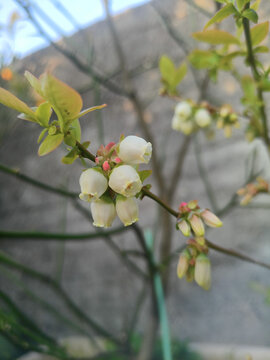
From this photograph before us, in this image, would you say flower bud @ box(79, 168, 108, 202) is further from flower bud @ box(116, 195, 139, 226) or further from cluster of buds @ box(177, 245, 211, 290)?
cluster of buds @ box(177, 245, 211, 290)

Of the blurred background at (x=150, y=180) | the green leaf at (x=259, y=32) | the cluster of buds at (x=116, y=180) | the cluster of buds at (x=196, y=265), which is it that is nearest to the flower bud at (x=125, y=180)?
the cluster of buds at (x=116, y=180)

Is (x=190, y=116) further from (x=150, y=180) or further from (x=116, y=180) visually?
(x=150, y=180)

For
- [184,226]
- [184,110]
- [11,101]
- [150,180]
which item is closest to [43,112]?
[11,101]

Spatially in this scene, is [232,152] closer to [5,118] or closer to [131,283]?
[131,283]

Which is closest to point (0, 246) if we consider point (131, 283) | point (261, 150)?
point (131, 283)

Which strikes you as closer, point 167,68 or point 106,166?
point 106,166

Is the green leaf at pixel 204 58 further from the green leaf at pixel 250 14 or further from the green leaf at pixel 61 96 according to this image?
the green leaf at pixel 61 96
